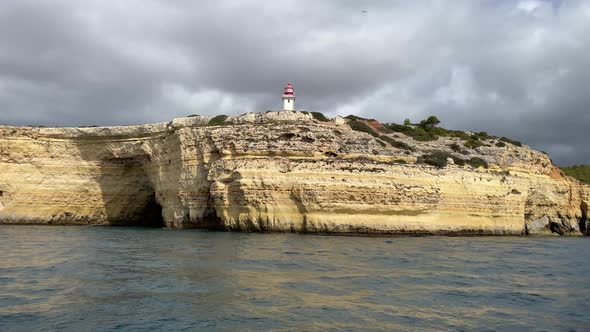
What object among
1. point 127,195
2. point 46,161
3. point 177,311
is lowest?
point 177,311

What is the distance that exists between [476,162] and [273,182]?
1311cm

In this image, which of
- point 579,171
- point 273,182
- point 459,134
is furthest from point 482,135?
point 579,171

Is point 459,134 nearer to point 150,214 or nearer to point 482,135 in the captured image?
point 482,135

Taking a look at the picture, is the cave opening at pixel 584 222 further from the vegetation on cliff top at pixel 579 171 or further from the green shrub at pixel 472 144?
the vegetation on cliff top at pixel 579 171

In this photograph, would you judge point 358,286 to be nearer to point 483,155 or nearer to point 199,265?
point 199,265

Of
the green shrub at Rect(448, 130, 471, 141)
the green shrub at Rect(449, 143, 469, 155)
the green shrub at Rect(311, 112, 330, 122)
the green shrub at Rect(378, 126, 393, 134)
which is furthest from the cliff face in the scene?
the green shrub at Rect(448, 130, 471, 141)

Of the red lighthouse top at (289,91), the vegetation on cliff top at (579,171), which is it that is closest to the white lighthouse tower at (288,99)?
the red lighthouse top at (289,91)

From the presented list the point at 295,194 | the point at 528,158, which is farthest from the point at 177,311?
the point at 528,158

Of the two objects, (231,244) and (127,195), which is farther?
(127,195)

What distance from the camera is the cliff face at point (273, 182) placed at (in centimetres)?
2370

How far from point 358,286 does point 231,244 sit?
8.54 m

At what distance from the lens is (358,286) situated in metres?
10.3

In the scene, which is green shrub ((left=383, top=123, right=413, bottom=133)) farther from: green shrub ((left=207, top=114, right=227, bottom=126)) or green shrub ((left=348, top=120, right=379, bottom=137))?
green shrub ((left=207, top=114, right=227, bottom=126))

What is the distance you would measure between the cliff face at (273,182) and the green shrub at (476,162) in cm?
47
